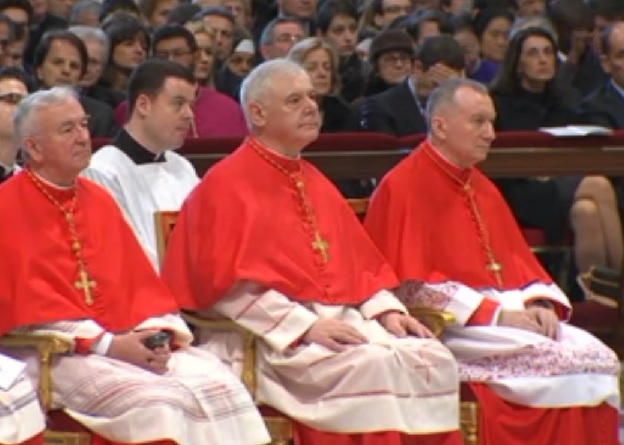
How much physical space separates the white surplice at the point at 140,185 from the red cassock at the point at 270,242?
0.56 meters

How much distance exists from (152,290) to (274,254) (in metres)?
0.49

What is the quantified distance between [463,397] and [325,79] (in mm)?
2918

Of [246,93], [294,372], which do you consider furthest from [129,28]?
[294,372]

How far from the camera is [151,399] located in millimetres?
6223

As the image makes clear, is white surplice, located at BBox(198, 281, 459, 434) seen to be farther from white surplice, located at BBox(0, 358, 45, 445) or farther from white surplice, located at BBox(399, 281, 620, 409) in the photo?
white surplice, located at BBox(0, 358, 45, 445)

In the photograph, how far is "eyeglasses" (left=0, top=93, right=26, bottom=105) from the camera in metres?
7.27

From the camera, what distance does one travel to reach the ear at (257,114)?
278 inches

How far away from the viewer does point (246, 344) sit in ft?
22.5

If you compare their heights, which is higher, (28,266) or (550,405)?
(28,266)

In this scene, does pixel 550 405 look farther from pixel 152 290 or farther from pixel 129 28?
pixel 129 28

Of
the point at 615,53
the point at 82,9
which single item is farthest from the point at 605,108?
the point at 82,9

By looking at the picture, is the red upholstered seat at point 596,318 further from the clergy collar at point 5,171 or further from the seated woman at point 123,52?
the clergy collar at point 5,171

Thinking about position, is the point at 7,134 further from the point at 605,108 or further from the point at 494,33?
the point at 494,33

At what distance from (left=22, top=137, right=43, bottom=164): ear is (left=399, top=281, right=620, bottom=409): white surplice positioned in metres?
1.57
